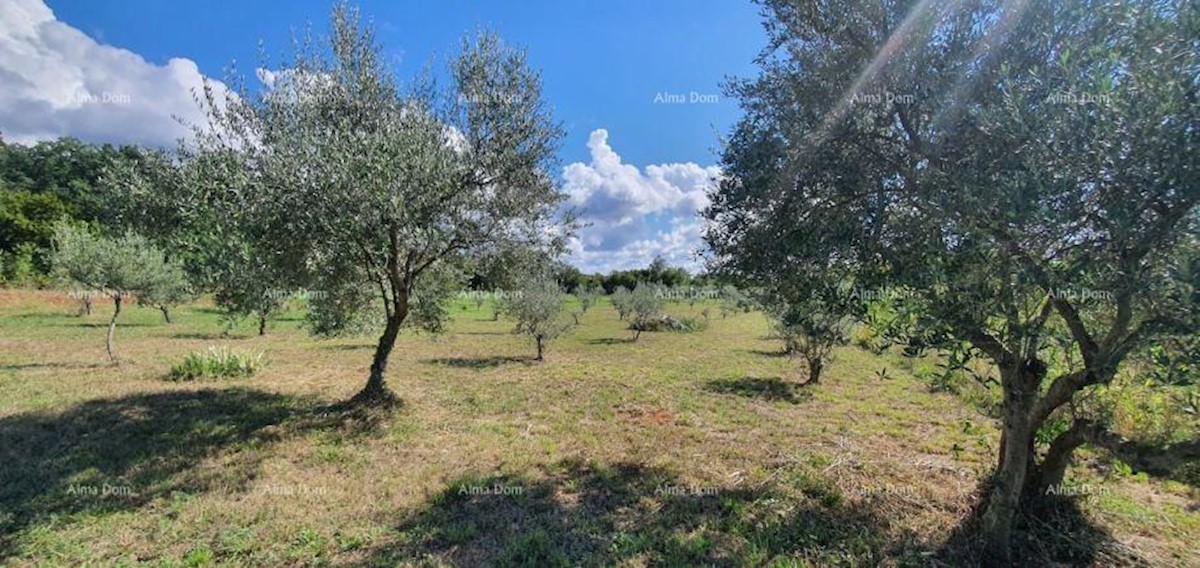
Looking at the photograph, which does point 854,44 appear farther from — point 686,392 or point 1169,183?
point 686,392

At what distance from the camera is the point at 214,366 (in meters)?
13.1

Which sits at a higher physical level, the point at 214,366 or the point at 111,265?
the point at 111,265

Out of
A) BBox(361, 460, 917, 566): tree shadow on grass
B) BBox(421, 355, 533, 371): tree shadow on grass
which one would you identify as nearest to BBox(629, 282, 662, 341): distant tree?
BBox(421, 355, 533, 371): tree shadow on grass

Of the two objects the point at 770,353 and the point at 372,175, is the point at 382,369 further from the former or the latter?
the point at 770,353

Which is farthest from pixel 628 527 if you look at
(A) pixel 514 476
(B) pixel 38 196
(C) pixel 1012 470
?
(B) pixel 38 196

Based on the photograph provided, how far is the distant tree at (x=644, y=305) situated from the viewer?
2830cm

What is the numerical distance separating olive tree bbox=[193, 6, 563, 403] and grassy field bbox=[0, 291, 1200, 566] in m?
2.89

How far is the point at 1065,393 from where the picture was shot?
15.0ft

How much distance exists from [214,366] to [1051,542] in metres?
16.9

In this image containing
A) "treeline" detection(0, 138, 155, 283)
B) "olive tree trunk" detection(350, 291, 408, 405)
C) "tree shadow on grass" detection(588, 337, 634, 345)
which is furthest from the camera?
"treeline" detection(0, 138, 155, 283)

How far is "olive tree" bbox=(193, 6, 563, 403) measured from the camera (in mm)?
6820

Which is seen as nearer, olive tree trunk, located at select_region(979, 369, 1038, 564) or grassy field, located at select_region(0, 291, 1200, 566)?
olive tree trunk, located at select_region(979, 369, 1038, 564)

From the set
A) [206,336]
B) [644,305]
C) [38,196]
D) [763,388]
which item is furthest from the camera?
[38,196]

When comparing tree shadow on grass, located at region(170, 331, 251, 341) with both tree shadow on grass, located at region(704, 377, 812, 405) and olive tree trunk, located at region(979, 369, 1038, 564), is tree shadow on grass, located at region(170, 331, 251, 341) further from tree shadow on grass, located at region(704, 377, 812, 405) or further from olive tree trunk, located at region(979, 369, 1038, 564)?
olive tree trunk, located at region(979, 369, 1038, 564)
